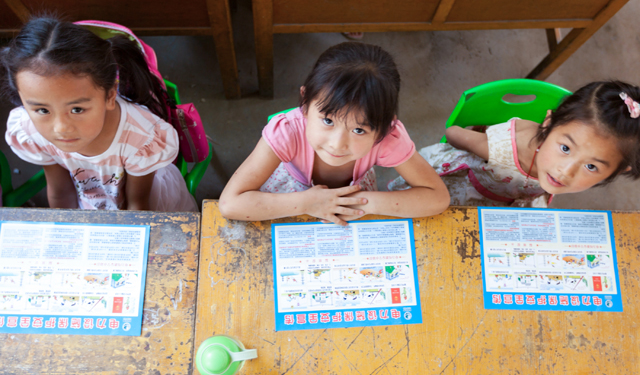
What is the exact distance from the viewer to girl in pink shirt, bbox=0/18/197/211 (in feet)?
3.03

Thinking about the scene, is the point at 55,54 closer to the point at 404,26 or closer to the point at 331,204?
the point at 331,204

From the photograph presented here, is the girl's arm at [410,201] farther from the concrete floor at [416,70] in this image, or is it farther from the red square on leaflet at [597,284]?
the concrete floor at [416,70]

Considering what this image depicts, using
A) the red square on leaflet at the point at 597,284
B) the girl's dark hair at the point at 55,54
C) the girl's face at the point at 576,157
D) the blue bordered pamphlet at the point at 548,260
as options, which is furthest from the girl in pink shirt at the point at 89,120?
the red square on leaflet at the point at 597,284

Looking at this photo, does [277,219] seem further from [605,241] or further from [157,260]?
[605,241]

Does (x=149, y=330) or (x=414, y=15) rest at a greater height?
(x=414, y=15)

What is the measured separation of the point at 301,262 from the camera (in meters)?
1.00

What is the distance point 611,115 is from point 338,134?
0.78 meters

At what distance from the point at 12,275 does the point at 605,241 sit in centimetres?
154

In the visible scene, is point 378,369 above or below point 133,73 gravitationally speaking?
below

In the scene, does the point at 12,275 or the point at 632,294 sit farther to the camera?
the point at 632,294

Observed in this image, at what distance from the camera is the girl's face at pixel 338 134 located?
0.91m

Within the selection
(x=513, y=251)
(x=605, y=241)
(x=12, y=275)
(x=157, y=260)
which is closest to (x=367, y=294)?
(x=513, y=251)

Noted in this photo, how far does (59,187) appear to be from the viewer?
4.30ft

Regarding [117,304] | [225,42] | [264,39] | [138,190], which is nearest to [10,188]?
[138,190]
